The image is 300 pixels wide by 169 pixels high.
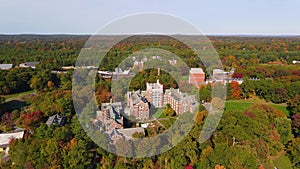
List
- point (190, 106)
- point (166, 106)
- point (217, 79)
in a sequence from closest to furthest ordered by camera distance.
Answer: point (190, 106) < point (166, 106) < point (217, 79)

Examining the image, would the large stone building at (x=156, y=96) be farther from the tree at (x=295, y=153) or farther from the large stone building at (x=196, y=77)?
the tree at (x=295, y=153)

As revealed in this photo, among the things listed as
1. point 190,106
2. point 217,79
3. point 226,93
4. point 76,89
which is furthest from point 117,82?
point 217,79

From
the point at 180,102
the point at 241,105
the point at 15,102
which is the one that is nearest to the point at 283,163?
the point at 180,102

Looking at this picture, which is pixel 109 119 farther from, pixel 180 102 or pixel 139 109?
pixel 180 102

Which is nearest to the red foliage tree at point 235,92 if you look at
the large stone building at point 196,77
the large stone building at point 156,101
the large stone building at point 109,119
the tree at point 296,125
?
the large stone building at point 196,77

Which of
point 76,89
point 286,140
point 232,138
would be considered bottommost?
point 286,140

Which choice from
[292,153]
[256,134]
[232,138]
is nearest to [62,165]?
[232,138]

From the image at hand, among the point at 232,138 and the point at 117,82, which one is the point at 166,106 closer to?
the point at 117,82

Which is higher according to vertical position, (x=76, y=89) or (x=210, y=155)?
(x=76, y=89)

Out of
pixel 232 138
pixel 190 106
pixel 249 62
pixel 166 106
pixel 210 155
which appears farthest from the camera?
pixel 249 62

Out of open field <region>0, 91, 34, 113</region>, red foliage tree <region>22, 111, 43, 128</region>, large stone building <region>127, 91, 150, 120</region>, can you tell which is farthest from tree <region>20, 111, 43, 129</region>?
large stone building <region>127, 91, 150, 120</region>

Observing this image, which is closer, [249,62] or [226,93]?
[226,93]
